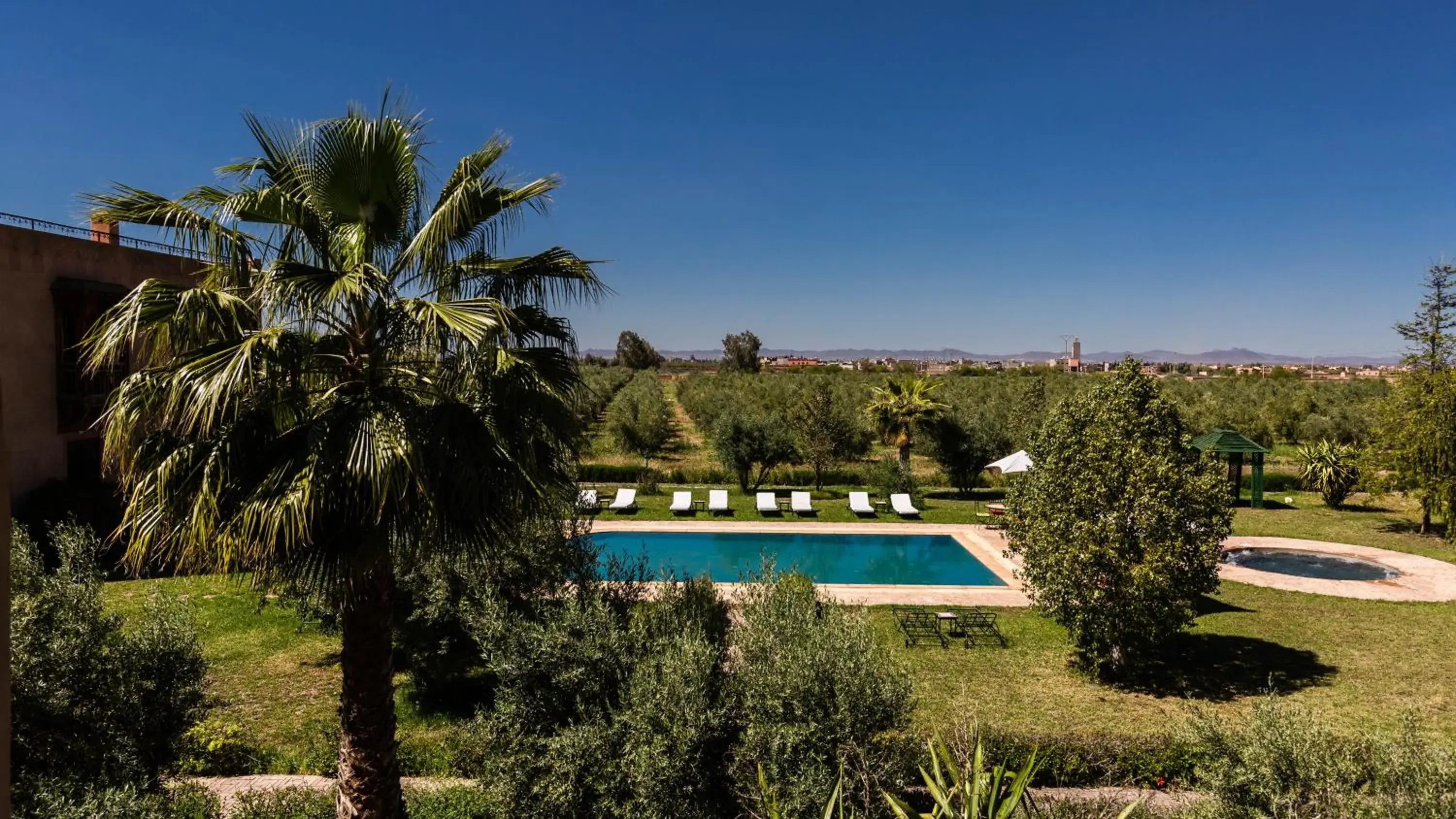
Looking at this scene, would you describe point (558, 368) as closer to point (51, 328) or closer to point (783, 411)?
point (51, 328)

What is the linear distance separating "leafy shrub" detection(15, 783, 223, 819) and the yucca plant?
32.0m

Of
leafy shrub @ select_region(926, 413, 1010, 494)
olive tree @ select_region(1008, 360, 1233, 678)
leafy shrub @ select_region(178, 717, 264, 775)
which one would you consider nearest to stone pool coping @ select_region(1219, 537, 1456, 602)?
olive tree @ select_region(1008, 360, 1233, 678)

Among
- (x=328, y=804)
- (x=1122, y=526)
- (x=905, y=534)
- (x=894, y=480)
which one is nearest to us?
(x=328, y=804)

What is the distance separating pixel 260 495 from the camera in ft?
14.3

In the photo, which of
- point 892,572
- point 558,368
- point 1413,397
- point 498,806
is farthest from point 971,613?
point 1413,397

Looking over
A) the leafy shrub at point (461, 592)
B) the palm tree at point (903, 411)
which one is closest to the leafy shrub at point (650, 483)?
the palm tree at point (903, 411)

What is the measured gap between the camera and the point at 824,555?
20.5m

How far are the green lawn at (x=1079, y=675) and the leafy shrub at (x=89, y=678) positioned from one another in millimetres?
908

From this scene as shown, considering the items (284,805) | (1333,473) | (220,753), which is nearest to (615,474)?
(220,753)

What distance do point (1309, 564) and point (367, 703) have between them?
22263 mm

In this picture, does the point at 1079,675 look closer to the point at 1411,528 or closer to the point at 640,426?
the point at 1411,528

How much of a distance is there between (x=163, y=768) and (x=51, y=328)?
14537 millimetres

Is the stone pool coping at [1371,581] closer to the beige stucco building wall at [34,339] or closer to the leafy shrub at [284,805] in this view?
the leafy shrub at [284,805]

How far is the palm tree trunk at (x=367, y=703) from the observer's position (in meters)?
5.23
